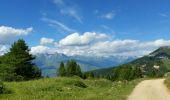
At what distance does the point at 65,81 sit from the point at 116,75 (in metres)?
133

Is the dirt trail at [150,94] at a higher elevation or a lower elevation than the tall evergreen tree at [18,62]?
lower

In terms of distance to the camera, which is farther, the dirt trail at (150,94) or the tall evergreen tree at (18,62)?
the tall evergreen tree at (18,62)

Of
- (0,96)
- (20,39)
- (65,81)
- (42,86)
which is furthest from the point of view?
(20,39)

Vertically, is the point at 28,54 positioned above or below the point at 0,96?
above

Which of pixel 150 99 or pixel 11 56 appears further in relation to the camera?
pixel 11 56

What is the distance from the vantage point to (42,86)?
38.5 metres

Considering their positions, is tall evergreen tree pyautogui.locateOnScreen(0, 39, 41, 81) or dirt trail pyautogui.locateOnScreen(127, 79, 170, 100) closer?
dirt trail pyautogui.locateOnScreen(127, 79, 170, 100)

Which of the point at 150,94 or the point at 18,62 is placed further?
the point at 18,62

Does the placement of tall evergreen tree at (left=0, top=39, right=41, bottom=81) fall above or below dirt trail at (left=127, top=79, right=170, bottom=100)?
above

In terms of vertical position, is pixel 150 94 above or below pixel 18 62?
below

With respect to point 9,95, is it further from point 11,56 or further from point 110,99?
point 11,56

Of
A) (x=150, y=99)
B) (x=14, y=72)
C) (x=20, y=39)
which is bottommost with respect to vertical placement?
(x=150, y=99)

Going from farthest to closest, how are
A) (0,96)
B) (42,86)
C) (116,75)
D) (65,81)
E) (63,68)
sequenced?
(116,75) < (63,68) < (65,81) < (42,86) < (0,96)

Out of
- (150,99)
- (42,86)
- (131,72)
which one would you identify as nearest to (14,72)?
(42,86)
